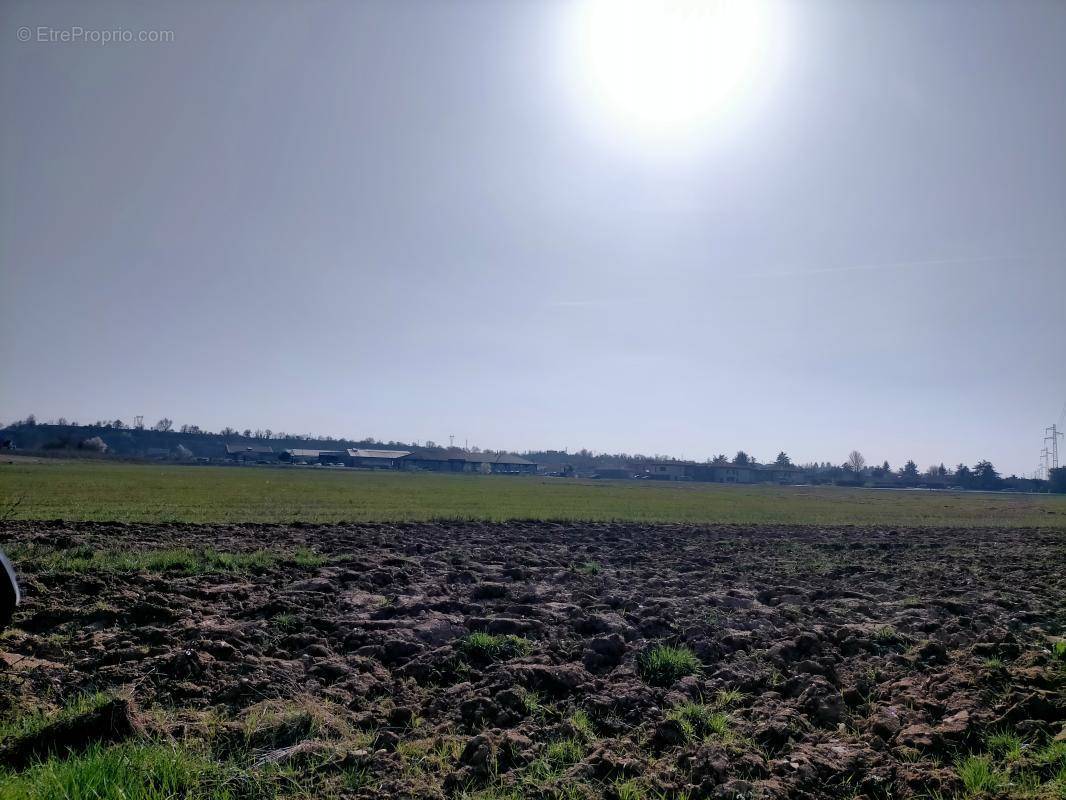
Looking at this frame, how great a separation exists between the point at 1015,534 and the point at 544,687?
107ft

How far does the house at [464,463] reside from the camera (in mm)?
163250

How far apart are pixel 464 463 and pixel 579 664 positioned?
543 feet

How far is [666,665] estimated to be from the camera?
24.7 feet

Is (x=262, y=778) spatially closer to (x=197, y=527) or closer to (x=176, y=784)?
(x=176, y=784)

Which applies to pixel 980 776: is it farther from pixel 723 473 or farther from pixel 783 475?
pixel 783 475

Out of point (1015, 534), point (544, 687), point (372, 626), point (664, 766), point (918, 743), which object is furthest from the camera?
point (1015, 534)

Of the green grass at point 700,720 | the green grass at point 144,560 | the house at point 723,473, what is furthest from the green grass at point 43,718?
the house at point 723,473

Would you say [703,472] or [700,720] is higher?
[700,720]

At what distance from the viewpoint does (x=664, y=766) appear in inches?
200

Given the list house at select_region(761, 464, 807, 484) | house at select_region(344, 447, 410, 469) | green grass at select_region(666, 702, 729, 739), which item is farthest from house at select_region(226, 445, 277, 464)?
green grass at select_region(666, 702, 729, 739)

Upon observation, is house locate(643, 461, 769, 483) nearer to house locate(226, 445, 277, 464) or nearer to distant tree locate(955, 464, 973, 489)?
distant tree locate(955, 464, 973, 489)

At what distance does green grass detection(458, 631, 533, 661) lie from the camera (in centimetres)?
783

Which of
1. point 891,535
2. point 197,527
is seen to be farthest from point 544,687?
point 891,535

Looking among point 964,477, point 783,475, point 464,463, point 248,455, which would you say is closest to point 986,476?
point 964,477
